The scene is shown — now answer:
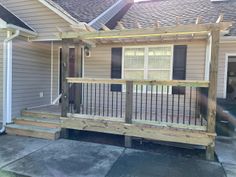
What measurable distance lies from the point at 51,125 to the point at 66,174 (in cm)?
241

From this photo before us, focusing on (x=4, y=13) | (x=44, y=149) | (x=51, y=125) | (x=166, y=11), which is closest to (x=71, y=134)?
(x=51, y=125)

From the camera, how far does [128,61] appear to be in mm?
6914

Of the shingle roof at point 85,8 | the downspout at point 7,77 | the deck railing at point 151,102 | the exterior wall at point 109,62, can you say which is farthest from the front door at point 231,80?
the downspout at point 7,77

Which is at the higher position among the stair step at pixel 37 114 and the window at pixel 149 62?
the window at pixel 149 62

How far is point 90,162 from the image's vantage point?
158 inches

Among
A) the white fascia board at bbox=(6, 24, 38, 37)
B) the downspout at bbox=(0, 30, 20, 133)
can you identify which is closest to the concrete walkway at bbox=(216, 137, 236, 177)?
the downspout at bbox=(0, 30, 20, 133)

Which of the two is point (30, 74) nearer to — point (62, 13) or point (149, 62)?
point (62, 13)

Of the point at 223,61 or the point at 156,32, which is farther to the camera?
the point at 223,61

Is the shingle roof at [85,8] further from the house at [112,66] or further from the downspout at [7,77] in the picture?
the downspout at [7,77]

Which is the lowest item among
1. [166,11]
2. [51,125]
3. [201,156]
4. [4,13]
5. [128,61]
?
[201,156]

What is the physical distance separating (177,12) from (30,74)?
5773 mm

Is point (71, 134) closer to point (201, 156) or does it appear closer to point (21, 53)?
point (21, 53)

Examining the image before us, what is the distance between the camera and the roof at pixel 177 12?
273 inches

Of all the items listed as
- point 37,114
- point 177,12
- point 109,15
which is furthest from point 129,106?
point 177,12
